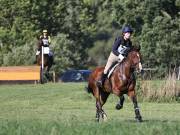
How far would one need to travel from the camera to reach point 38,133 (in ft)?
53.9

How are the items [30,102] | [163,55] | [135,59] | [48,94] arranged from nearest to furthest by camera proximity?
[135,59], [30,102], [48,94], [163,55]

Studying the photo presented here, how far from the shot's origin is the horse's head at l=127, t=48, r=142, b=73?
68.9ft

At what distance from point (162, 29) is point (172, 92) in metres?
24.5

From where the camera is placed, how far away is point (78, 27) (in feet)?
276

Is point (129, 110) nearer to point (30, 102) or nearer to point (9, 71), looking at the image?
point (30, 102)

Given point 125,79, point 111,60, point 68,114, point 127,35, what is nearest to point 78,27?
→ point 68,114

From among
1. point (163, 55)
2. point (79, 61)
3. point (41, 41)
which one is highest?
point (41, 41)

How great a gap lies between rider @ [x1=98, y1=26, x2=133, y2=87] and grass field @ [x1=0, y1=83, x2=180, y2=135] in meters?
1.66

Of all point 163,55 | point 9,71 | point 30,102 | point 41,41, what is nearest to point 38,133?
point 30,102

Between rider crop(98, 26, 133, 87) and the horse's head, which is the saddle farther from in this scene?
the horse's head

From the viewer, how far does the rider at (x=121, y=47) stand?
2100 centimetres

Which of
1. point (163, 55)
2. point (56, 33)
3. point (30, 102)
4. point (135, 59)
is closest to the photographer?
point (135, 59)

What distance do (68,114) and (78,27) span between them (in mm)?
59855

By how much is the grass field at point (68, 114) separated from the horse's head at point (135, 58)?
1584 mm
